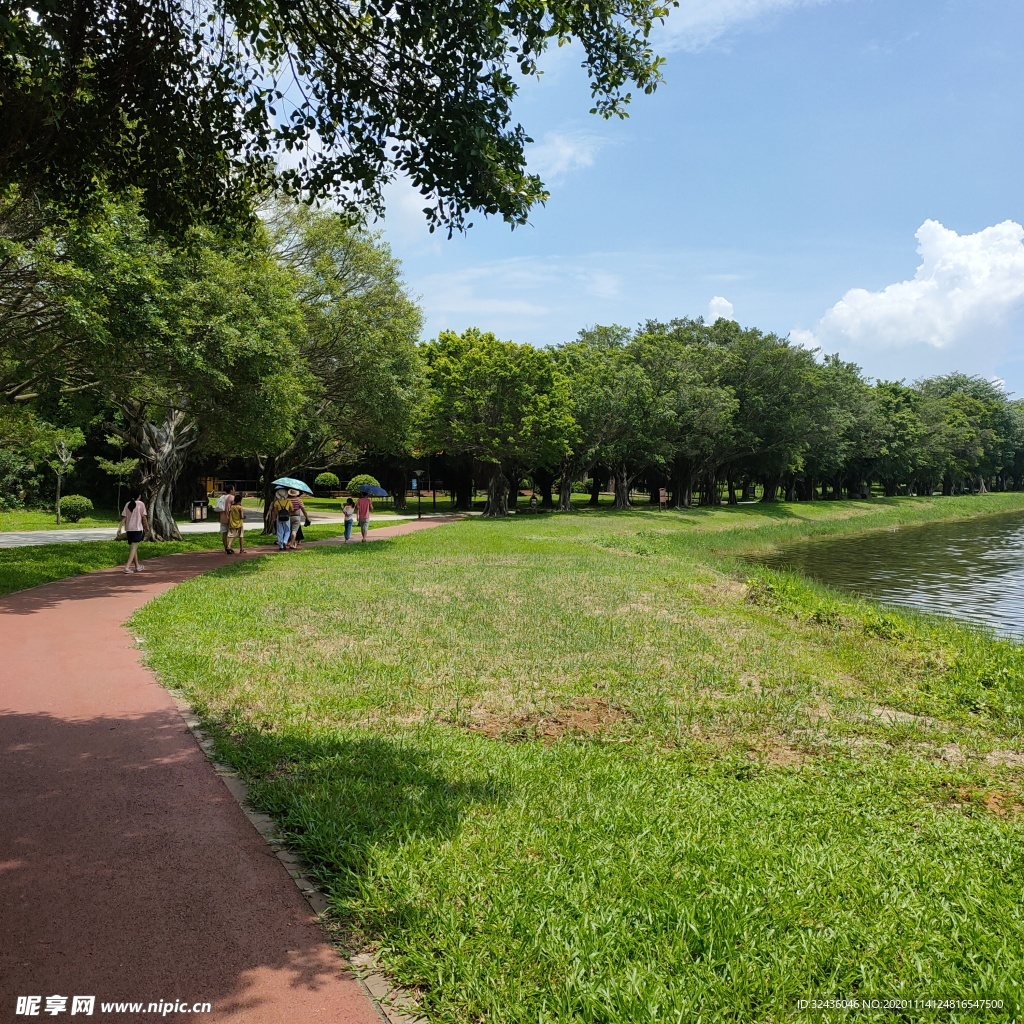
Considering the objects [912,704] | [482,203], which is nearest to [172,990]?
[482,203]

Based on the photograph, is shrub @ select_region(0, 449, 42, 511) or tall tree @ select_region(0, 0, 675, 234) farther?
shrub @ select_region(0, 449, 42, 511)

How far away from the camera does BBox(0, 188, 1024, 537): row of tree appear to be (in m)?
13.4

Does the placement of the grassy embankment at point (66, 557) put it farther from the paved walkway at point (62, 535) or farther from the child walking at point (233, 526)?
the paved walkway at point (62, 535)

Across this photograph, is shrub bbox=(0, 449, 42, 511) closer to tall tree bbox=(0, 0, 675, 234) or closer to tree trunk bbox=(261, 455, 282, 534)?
tree trunk bbox=(261, 455, 282, 534)

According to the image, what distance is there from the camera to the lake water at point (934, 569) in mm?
16828

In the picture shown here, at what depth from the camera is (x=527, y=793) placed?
5.05 metres

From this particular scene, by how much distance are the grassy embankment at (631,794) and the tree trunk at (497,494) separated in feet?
94.9

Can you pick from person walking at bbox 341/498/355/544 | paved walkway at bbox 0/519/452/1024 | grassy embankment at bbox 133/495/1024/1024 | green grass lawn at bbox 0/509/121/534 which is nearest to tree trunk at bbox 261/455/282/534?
person walking at bbox 341/498/355/544

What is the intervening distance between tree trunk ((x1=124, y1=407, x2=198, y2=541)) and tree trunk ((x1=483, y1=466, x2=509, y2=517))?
788 inches

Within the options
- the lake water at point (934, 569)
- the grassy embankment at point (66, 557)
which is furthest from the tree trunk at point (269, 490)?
the lake water at point (934, 569)

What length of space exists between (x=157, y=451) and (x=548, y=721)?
64.8ft

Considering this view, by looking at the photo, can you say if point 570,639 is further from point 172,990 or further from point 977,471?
point 977,471

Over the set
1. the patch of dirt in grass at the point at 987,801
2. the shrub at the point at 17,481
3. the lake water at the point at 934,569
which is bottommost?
the lake water at the point at 934,569

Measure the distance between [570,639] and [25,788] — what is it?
6515 millimetres
